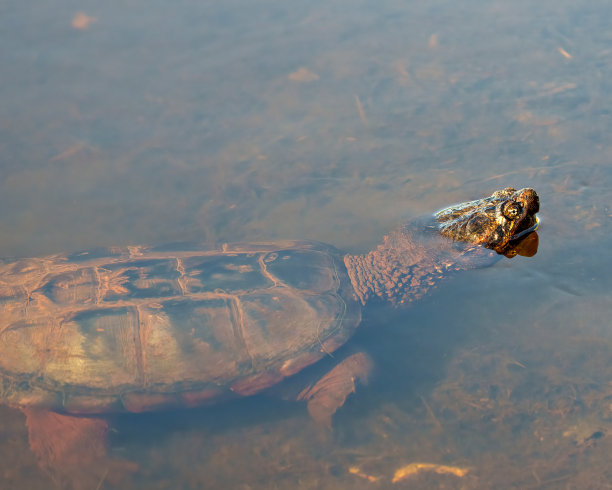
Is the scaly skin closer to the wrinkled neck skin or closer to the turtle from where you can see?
the wrinkled neck skin

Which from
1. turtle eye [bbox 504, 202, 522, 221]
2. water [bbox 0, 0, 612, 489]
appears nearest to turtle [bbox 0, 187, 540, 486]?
turtle eye [bbox 504, 202, 522, 221]

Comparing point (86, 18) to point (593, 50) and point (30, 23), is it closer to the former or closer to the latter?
point (30, 23)

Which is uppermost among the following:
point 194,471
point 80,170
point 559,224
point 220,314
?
point 80,170

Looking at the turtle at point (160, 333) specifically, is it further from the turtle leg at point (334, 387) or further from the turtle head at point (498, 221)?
the turtle head at point (498, 221)

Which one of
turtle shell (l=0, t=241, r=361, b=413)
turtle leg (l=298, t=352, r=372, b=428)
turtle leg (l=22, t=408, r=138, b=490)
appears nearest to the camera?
turtle leg (l=22, t=408, r=138, b=490)

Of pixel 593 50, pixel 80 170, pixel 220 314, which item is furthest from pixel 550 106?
pixel 80 170

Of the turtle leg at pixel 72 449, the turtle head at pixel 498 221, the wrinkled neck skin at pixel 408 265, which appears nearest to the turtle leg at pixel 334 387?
the wrinkled neck skin at pixel 408 265

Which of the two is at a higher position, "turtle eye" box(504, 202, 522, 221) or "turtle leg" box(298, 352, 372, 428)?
"turtle eye" box(504, 202, 522, 221)
